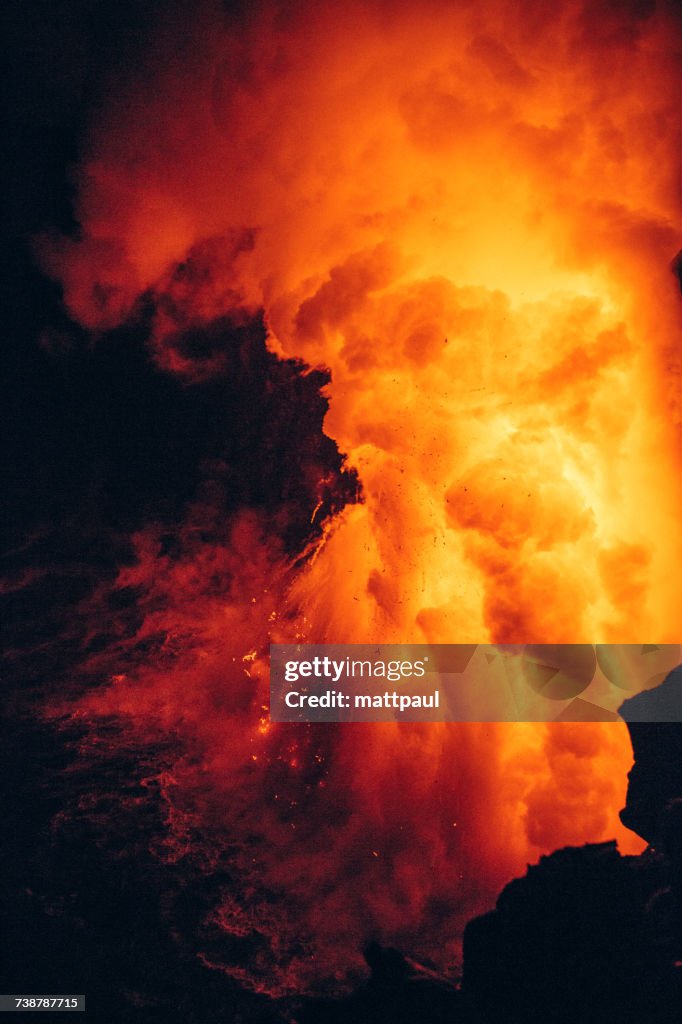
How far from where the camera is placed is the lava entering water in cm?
965

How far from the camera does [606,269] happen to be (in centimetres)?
988

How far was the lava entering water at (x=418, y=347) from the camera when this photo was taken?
31.7ft

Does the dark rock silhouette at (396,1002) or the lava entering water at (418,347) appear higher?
the lava entering water at (418,347)

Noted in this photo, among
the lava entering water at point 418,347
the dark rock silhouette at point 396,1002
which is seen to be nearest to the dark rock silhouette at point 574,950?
the dark rock silhouette at point 396,1002

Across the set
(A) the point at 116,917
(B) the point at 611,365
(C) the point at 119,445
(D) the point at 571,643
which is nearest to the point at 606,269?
(B) the point at 611,365

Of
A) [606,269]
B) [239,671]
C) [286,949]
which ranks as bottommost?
[286,949]

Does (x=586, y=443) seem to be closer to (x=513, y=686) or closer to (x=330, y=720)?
(x=513, y=686)

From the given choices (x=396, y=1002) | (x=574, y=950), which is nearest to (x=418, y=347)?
(x=574, y=950)

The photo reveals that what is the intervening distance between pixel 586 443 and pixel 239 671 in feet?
25.8

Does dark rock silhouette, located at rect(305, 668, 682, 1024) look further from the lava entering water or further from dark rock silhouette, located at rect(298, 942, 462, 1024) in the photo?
the lava entering water

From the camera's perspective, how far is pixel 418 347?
34.9ft

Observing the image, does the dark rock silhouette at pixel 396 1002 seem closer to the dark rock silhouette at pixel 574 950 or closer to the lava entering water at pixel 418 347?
the dark rock silhouette at pixel 574 950

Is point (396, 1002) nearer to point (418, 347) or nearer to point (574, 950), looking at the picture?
point (574, 950)

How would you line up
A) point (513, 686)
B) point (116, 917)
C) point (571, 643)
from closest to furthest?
point (116, 917)
point (571, 643)
point (513, 686)
